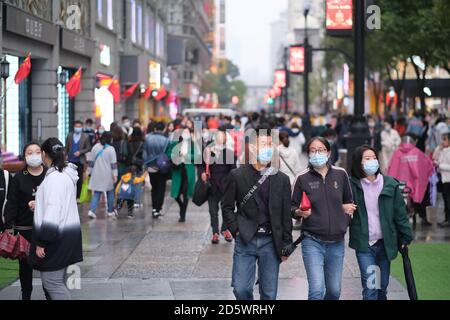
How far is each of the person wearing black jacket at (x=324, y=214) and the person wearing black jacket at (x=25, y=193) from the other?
2.55 metres

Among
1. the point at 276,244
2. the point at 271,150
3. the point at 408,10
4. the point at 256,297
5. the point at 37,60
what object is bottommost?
the point at 256,297

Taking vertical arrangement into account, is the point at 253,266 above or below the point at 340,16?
below

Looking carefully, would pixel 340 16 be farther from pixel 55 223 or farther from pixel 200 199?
pixel 55 223

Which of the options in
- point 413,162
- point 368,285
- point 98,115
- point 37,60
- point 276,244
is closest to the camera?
point 276,244

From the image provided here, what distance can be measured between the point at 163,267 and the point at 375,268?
4304 mm

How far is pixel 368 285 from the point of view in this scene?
360 inches

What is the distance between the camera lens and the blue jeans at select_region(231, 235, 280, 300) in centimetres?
859

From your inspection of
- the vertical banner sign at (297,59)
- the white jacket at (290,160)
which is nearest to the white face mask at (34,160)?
the white jacket at (290,160)

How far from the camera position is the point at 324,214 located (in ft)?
29.1

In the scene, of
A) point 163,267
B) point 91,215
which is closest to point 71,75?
point 91,215

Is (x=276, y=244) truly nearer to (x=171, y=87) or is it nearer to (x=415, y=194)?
(x=415, y=194)

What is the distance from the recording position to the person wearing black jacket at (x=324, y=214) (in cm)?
883

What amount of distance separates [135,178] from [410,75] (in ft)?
211
